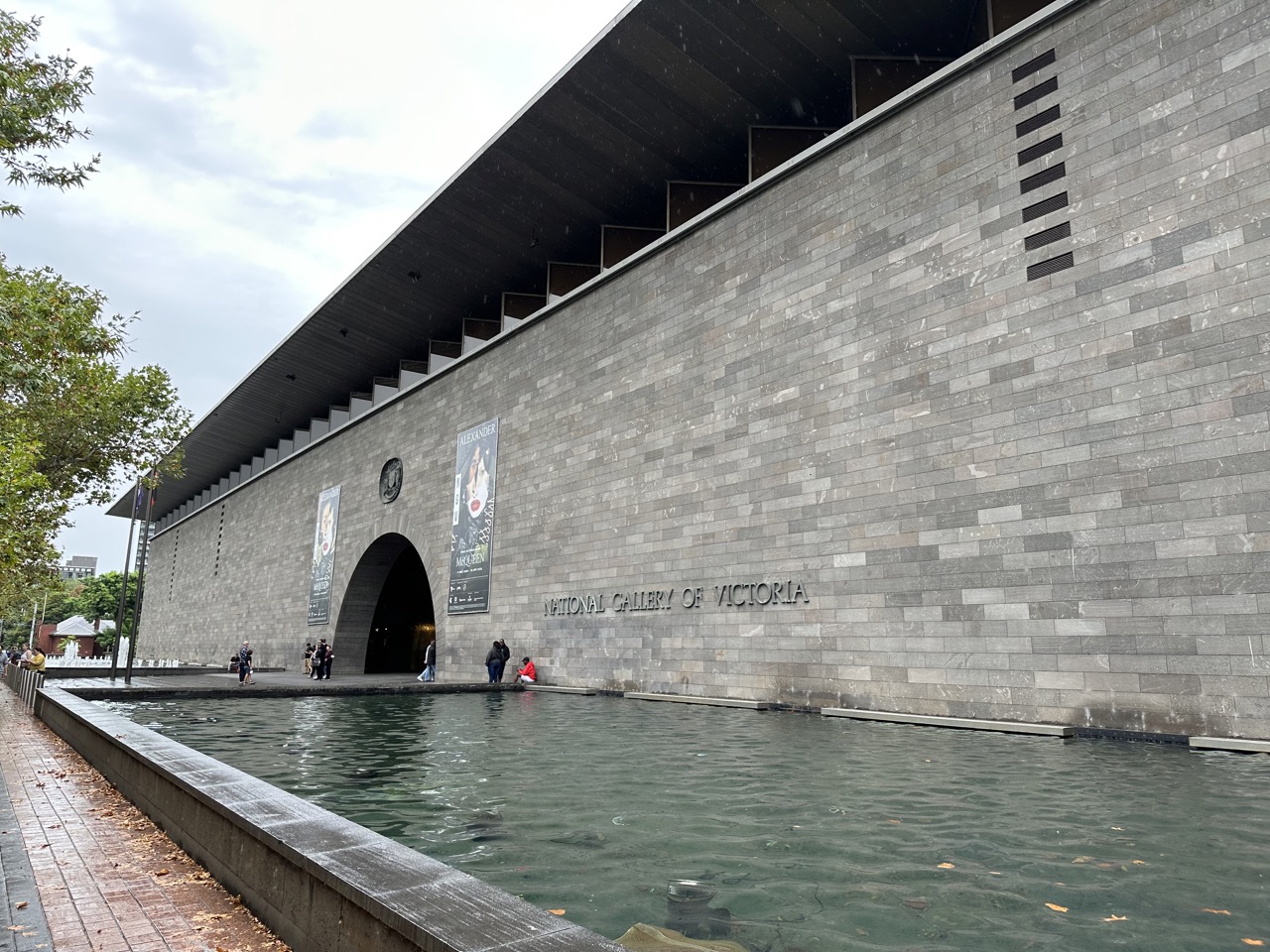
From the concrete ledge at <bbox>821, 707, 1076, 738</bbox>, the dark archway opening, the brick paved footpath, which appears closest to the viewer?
the brick paved footpath

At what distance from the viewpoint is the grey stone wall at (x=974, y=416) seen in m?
9.55

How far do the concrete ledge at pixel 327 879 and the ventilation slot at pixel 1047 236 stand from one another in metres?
11.4

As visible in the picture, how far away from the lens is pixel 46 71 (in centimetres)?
1048

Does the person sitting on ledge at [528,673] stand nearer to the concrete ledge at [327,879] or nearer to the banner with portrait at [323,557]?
the banner with portrait at [323,557]

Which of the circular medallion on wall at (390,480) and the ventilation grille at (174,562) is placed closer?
the circular medallion on wall at (390,480)

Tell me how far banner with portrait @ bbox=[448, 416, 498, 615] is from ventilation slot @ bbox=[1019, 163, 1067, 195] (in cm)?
1504

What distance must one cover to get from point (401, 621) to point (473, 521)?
1314 cm

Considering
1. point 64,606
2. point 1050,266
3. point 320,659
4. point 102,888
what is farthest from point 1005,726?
point 64,606

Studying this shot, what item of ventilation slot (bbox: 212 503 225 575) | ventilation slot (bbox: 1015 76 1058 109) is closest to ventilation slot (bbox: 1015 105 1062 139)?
ventilation slot (bbox: 1015 76 1058 109)

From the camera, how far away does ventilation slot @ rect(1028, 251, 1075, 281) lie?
11.1m

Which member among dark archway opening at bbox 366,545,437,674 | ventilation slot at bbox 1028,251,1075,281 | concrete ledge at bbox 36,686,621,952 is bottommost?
concrete ledge at bbox 36,686,621,952

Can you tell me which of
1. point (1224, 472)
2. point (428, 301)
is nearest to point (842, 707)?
point (1224, 472)

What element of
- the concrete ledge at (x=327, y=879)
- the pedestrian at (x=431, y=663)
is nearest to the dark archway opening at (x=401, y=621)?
the pedestrian at (x=431, y=663)

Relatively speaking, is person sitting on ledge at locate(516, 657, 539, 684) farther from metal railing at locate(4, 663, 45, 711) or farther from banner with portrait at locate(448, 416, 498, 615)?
metal railing at locate(4, 663, 45, 711)
